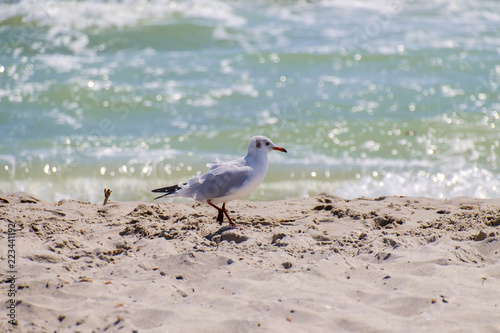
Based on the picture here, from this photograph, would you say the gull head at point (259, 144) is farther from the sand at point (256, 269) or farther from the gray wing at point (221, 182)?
the sand at point (256, 269)

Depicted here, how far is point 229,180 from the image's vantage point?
4.40 m

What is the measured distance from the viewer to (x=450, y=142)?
315 inches

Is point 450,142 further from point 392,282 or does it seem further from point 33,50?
point 33,50

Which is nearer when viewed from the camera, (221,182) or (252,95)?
(221,182)

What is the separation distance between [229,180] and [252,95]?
228 inches

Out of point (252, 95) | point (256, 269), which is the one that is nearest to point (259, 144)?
point (256, 269)

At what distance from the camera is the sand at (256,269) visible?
2.98 metres

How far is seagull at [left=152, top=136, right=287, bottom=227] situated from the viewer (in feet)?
14.5

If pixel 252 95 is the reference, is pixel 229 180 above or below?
above

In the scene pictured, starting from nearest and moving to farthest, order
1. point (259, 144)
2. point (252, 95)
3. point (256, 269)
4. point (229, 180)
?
point (256, 269), point (229, 180), point (259, 144), point (252, 95)

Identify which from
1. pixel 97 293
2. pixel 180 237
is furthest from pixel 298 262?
pixel 97 293

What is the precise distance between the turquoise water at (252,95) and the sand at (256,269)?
6.62 ft

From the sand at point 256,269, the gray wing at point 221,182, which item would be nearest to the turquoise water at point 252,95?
the sand at point 256,269

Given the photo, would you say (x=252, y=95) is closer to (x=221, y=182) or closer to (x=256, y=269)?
(x=221, y=182)
